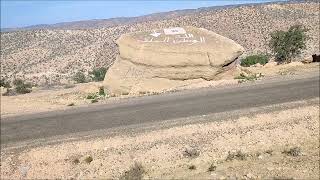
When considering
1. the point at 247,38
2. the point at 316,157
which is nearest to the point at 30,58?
the point at 247,38

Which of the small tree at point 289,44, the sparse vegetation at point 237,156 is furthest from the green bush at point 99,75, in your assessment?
the sparse vegetation at point 237,156

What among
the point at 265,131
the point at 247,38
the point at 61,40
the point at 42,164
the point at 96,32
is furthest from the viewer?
the point at 96,32

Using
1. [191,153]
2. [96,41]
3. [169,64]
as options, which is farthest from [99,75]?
[96,41]

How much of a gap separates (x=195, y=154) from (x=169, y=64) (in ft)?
41.4

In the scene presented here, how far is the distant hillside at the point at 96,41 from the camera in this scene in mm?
82000

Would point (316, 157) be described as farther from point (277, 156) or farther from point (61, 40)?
point (61, 40)

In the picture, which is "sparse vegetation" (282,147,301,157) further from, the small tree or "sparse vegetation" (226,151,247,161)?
the small tree

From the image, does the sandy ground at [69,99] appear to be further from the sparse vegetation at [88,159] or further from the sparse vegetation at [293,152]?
the sparse vegetation at [293,152]

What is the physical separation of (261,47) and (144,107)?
65.8 meters

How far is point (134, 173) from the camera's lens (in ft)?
41.2

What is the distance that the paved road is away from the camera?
56.5 ft

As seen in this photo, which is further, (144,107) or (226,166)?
(144,107)

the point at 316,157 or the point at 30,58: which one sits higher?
the point at 316,157

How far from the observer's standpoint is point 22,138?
16297 millimetres
